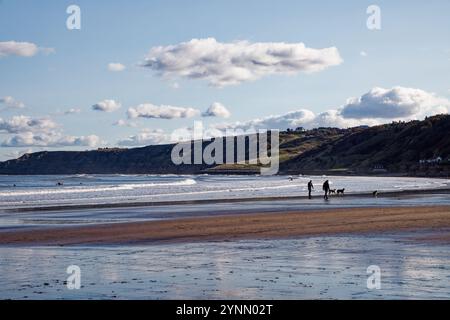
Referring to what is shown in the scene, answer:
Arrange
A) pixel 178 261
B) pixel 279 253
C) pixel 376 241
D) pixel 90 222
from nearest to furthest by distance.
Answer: pixel 178 261 < pixel 279 253 < pixel 376 241 < pixel 90 222

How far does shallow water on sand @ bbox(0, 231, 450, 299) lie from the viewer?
40.7ft

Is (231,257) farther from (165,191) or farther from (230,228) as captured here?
(165,191)

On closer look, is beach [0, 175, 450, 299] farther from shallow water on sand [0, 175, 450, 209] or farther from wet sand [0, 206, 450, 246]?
shallow water on sand [0, 175, 450, 209]

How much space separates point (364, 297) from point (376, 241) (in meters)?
9.14

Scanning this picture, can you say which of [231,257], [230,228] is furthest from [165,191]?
[231,257]

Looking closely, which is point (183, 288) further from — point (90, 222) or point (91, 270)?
point (90, 222)

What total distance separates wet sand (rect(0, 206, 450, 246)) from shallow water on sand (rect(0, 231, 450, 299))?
93.5 inches

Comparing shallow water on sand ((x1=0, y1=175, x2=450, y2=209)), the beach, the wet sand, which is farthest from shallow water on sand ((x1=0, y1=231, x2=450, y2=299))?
shallow water on sand ((x1=0, y1=175, x2=450, y2=209))

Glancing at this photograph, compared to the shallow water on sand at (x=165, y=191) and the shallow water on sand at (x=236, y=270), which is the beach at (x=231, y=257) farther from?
the shallow water on sand at (x=165, y=191)

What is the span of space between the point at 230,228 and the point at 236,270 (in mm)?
11745

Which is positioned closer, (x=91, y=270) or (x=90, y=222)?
(x=91, y=270)

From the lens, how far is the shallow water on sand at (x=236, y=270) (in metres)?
12.4

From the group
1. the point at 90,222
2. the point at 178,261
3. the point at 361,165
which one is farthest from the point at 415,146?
the point at 178,261

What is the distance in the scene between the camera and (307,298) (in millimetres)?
11719
